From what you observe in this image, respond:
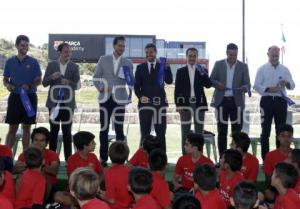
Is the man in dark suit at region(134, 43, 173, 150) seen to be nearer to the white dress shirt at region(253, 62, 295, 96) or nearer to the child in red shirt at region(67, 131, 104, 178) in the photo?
the white dress shirt at region(253, 62, 295, 96)

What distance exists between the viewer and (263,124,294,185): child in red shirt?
214 inches

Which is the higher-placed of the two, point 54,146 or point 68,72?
point 68,72

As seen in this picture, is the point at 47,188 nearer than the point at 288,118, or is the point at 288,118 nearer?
the point at 47,188

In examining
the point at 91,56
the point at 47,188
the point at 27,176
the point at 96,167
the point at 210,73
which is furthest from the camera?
the point at 91,56

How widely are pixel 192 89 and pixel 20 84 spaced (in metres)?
2.33

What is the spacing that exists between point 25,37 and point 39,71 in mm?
491

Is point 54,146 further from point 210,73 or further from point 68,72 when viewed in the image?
point 210,73

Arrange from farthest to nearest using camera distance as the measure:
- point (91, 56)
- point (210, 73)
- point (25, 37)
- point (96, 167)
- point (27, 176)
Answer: point (91, 56) < point (210, 73) < point (25, 37) < point (96, 167) < point (27, 176)

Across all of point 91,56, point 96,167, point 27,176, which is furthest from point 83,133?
point 91,56

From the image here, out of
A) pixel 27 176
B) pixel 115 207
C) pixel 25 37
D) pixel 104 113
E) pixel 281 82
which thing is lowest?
pixel 115 207

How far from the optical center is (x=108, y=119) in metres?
6.51

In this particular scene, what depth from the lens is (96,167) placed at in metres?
5.33

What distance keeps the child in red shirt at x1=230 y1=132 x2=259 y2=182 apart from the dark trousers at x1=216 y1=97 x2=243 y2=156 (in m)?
1.18

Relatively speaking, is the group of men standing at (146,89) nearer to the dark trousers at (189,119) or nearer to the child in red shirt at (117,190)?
the dark trousers at (189,119)
